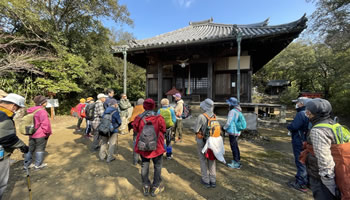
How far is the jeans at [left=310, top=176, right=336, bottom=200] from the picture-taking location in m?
1.55

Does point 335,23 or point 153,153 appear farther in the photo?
point 335,23

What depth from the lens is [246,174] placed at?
322 cm

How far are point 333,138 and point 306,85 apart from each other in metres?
26.1

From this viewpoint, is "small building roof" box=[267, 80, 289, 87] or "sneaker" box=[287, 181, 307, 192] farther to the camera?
"small building roof" box=[267, 80, 289, 87]

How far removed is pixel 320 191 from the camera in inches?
63.6

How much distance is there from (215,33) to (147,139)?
29.2 feet

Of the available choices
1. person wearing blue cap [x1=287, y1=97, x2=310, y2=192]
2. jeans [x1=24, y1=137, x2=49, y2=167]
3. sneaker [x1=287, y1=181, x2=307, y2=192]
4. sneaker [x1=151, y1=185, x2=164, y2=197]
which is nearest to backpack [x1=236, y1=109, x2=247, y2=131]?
person wearing blue cap [x1=287, y1=97, x2=310, y2=192]

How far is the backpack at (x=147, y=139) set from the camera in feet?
7.57

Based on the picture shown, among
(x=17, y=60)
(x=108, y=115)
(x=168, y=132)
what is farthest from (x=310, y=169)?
(x=17, y=60)

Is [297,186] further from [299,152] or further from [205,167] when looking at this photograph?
[205,167]

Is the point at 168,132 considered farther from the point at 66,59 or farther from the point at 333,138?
the point at 66,59

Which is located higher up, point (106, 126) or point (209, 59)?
point (209, 59)

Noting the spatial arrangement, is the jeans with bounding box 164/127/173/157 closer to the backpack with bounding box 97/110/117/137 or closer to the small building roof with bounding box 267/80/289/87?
the backpack with bounding box 97/110/117/137

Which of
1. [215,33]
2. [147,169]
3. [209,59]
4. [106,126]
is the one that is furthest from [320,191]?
[215,33]
